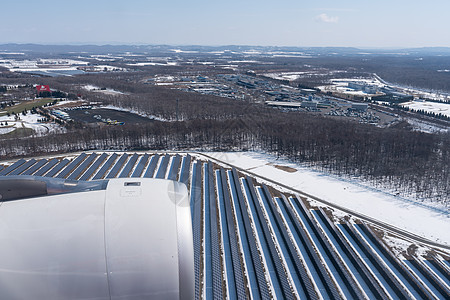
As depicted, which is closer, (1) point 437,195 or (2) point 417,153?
(1) point 437,195

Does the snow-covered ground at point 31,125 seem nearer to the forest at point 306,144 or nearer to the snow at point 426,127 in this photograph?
the forest at point 306,144

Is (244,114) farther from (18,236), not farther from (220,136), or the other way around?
(18,236)

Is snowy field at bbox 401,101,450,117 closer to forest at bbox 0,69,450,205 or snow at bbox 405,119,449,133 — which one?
snow at bbox 405,119,449,133

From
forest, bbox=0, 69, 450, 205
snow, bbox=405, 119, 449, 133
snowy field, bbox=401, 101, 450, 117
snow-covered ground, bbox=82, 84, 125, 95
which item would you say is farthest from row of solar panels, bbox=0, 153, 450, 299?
snow-covered ground, bbox=82, 84, 125, 95

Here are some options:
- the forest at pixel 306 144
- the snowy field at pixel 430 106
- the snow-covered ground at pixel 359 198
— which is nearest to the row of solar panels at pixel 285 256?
the snow-covered ground at pixel 359 198

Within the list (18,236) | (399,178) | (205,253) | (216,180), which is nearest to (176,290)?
(18,236)

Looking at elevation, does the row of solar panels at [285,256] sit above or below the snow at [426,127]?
below
